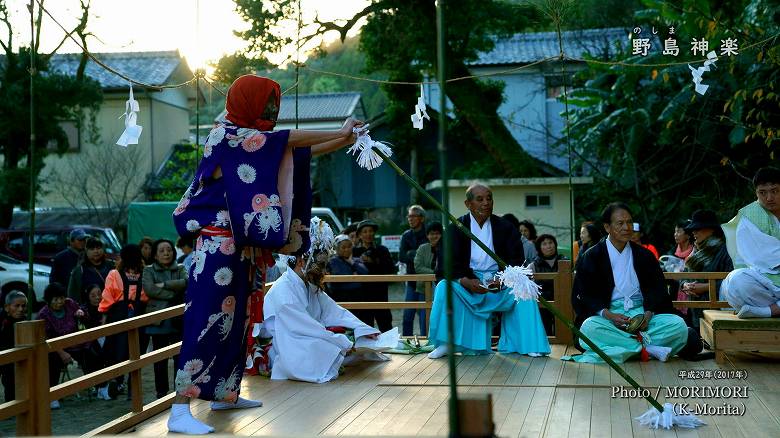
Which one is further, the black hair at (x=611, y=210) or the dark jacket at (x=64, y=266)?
the dark jacket at (x=64, y=266)

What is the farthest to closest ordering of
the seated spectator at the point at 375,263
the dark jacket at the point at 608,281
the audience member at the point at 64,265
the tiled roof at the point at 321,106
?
the tiled roof at the point at 321,106 → the audience member at the point at 64,265 → the seated spectator at the point at 375,263 → the dark jacket at the point at 608,281

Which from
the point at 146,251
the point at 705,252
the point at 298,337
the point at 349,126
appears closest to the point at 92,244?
the point at 146,251

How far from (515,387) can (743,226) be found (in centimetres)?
201

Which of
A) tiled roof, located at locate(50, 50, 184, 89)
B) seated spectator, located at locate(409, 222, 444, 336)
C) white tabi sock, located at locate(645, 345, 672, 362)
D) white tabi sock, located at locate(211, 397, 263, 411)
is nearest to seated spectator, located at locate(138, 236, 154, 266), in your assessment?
seated spectator, located at locate(409, 222, 444, 336)

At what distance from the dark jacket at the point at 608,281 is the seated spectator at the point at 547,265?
4.62 ft

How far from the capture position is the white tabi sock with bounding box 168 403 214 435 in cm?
434

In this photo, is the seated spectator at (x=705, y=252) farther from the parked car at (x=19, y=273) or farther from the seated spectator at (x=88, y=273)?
the parked car at (x=19, y=273)

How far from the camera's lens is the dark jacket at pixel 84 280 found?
8320mm

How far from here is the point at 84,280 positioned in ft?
27.3

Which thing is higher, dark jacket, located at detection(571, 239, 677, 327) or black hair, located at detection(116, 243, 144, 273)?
black hair, located at detection(116, 243, 144, 273)

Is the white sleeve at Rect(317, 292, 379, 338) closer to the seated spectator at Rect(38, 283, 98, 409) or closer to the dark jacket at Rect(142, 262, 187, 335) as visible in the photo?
the dark jacket at Rect(142, 262, 187, 335)

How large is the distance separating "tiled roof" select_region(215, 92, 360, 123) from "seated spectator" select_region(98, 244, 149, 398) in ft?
62.9

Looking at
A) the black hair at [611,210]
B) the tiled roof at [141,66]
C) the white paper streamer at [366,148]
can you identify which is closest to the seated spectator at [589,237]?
the black hair at [611,210]

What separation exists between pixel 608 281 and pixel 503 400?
5.86 feet
